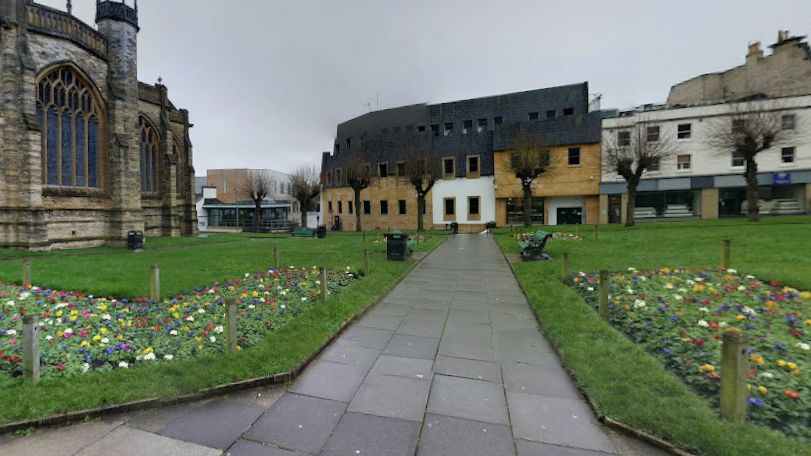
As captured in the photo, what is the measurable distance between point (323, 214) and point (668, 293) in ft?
141

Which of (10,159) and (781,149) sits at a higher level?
(781,149)

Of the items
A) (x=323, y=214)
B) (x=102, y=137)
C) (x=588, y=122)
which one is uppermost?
(x=588, y=122)

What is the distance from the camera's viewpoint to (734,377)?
10.0ft

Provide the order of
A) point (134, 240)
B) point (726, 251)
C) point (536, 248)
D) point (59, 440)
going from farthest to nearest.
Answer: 1. point (134, 240)
2. point (536, 248)
3. point (726, 251)
4. point (59, 440)

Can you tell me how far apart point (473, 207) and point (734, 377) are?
33539mm

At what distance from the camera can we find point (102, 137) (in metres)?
20.1

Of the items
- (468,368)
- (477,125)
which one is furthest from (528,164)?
(468,368)

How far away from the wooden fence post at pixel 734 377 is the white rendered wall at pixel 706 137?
107 feet

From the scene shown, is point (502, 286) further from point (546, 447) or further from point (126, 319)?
point (126, 319)

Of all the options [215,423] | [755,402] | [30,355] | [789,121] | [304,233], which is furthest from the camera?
[304,233]

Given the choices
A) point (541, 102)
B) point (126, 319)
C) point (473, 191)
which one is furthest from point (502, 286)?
point (541, 102)

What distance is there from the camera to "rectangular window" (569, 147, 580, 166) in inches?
1275

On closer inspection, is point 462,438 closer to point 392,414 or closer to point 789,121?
point 392,414

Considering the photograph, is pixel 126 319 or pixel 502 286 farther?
pixel 502 286
